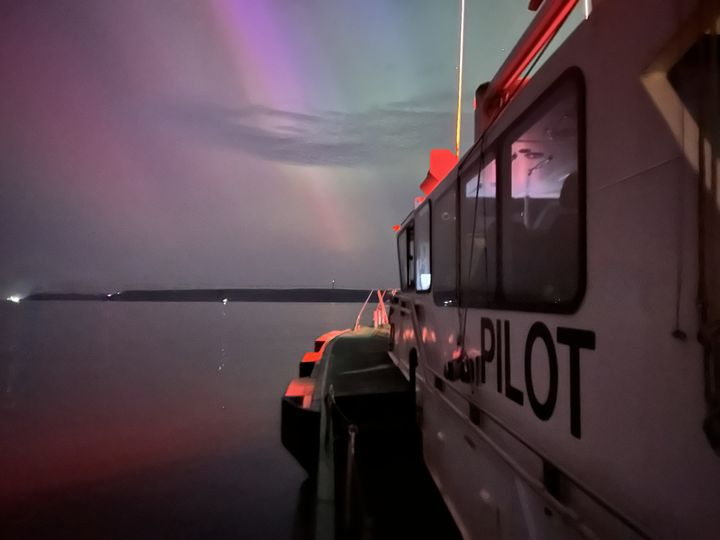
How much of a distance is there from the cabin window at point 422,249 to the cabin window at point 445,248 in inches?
13.4

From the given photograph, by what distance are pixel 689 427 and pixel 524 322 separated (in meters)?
1.36

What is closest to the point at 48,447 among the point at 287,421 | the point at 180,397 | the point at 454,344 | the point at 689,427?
the point at 180,397

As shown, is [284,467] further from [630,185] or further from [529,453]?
[630,185]

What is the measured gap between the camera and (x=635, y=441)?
69.4 inches

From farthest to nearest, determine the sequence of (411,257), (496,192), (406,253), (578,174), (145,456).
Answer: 1. (145,456)
2. (406,253)
3. (411,257)
4. (496,192)
5. (578,174)

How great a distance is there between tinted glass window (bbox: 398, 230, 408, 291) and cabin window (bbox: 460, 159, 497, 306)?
345 cm

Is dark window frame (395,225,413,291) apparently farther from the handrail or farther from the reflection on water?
the reflection on water

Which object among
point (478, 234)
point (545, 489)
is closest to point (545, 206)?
point (478, 234)

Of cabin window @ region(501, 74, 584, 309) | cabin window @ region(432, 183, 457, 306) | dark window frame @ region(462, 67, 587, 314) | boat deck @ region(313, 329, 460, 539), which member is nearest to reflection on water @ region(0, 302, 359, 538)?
boat deck @ region(313, 329, 460, 539)

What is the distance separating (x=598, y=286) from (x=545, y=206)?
781 mm

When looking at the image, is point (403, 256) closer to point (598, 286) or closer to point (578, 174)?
point (578, 174)

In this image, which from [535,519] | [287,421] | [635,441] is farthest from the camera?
[287,421]

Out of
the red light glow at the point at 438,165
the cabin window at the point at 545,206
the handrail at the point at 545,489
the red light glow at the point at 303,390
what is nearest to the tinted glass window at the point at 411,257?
the red light glow at the point at 438,165

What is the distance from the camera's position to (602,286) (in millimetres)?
2004
